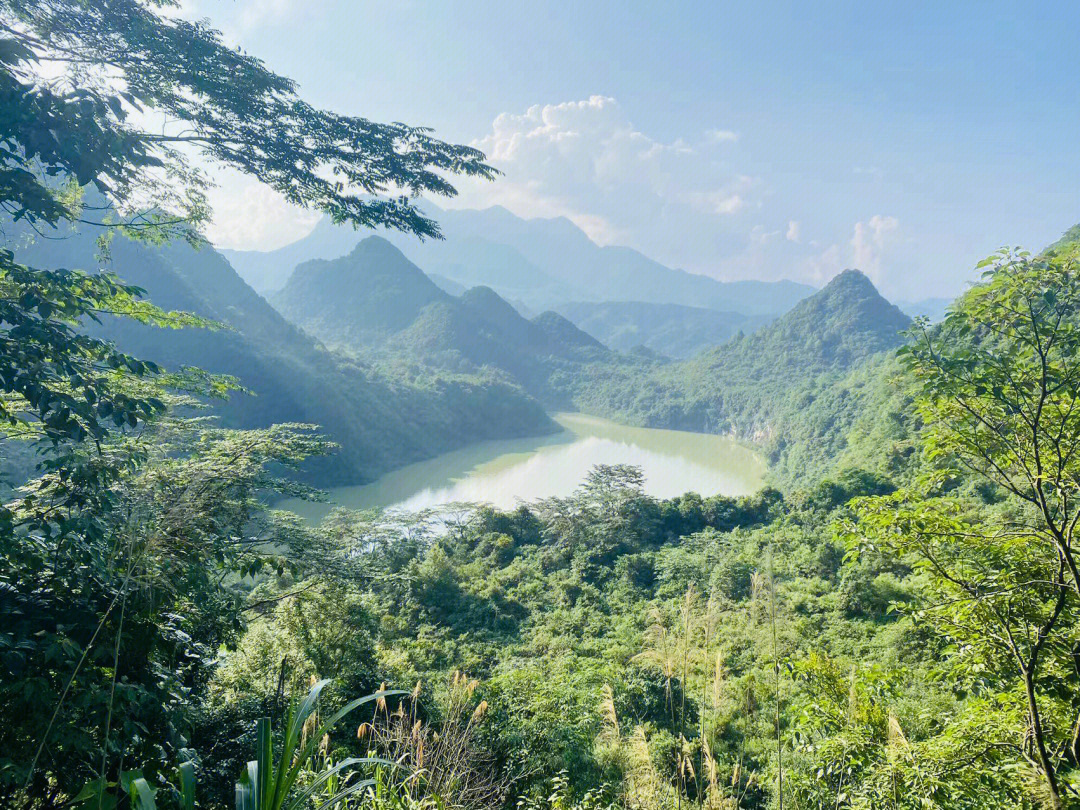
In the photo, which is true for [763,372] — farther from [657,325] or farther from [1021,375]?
[657,325]

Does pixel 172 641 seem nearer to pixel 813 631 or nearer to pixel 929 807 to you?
pixel 929 807

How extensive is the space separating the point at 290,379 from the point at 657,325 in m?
124

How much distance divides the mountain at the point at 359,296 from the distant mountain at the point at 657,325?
6588 cm

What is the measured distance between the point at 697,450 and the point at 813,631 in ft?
106

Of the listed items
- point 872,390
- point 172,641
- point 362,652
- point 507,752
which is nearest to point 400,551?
point 362,652

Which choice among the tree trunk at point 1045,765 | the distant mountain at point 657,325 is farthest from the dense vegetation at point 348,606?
the distant mountain at point 657,325

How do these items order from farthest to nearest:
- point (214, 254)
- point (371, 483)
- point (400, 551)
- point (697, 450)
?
point (214, 254)
point (697, 450)
point (371, 483)
point (400, 551)

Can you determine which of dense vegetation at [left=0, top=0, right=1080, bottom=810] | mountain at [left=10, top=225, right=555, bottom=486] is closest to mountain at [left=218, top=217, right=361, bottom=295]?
mountain at [left=10, top=225, right=555, bottom=486]

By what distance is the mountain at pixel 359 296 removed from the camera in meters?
70.6

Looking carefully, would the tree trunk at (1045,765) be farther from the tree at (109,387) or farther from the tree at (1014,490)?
the tree at (109,387)

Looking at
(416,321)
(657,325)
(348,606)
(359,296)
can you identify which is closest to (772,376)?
(416,321)

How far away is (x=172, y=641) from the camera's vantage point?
1.66m

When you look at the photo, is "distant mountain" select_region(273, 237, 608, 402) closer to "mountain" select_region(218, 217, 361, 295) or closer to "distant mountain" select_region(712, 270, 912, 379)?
"distant mountain" select_region(712, 270, 912, 379)

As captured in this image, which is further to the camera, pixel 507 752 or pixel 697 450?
pixel 697 450
